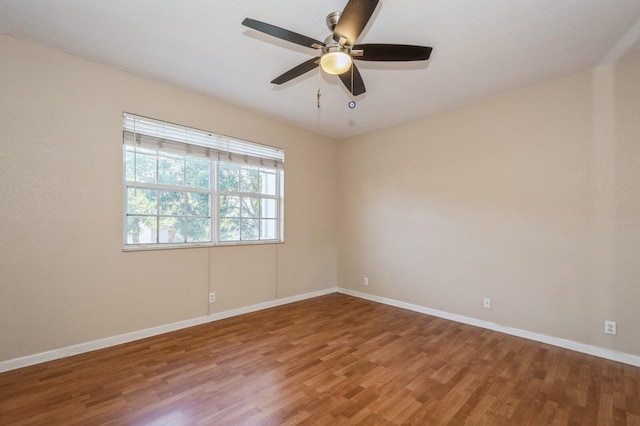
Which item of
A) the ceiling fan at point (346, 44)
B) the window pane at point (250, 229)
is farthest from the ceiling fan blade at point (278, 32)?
the window pane at point (250, 229)

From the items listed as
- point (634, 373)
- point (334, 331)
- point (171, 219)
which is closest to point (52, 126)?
point (171, 219)

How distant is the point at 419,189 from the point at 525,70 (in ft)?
5.79

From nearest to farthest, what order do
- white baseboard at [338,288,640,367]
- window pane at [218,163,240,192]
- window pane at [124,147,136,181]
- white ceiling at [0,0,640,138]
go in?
white ceiling at [0,0,640,138] < white baseboard at [338,288,640,367] < window pane at [124,147,136,181] < window pane at [218,163,240,192]

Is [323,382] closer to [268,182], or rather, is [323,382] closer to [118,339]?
[118,339]

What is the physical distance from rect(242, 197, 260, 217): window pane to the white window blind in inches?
20.2

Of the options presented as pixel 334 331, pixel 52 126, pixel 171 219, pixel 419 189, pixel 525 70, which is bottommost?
pixel 334 331

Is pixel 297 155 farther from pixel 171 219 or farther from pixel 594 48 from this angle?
pixel 594 48

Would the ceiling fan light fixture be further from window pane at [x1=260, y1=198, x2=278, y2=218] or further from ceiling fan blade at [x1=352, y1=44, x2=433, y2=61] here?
window pane at [x1=260, y1=198, x2=278, y2=218]

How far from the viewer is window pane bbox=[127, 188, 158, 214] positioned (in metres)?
3.03

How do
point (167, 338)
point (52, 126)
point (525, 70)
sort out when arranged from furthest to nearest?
point (167, 338) → point (525, 70) → point (52, 126)

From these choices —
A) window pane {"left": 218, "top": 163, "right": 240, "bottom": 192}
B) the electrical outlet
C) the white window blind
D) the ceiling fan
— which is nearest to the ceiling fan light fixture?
the ceiling fan

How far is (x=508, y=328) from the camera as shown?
3254 mm

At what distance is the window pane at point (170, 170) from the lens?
10.6 feet

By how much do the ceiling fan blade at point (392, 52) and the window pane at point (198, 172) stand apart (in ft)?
7.75
